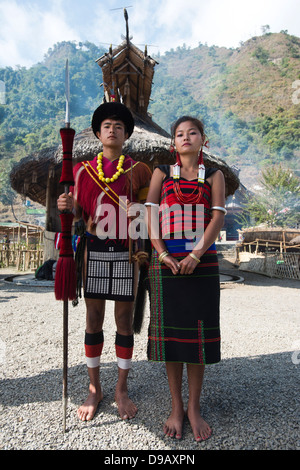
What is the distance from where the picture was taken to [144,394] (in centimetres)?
213

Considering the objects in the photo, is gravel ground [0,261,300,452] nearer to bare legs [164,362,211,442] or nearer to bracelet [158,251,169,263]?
bare legs [164,362,211,442]

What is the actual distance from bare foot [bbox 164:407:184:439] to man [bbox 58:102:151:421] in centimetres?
37

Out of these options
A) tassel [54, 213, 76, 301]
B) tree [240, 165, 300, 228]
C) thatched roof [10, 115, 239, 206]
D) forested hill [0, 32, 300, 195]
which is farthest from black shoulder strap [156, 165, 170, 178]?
forested hill [0, 32, 300, 195]

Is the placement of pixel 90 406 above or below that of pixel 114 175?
below

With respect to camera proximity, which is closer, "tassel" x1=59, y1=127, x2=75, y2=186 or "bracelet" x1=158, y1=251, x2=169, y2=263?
"bracelet" x1=158, y1=251, x2=169, y2=263

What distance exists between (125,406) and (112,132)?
184 centimetres

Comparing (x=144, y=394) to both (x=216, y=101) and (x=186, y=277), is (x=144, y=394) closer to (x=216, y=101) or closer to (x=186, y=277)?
(x=186, y=277)

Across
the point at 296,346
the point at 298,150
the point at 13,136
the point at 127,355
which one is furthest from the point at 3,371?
the point at 13,136

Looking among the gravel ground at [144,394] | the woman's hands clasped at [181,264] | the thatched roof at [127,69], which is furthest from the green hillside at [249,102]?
the woman's hands clasped at [181,264]

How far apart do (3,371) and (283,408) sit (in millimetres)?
2227

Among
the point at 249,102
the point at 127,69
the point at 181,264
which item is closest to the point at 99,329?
the point at 181,264

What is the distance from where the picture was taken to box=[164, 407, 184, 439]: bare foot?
165 cm

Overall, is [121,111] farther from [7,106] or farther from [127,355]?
[7,106]

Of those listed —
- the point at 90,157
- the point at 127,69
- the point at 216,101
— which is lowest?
the point at 90,157
